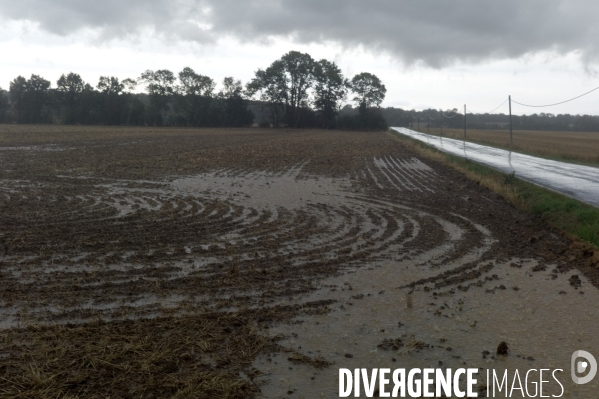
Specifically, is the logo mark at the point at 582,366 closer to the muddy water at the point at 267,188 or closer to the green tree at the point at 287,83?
the muddy water at the point at 267,188

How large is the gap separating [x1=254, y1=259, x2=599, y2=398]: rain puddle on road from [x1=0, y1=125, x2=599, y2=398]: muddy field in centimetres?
2

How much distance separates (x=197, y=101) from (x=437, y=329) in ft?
310

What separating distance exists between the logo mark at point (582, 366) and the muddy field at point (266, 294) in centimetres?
7

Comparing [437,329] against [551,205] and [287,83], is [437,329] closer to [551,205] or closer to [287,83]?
[551,205]

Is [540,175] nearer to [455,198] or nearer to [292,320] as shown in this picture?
[455,198]

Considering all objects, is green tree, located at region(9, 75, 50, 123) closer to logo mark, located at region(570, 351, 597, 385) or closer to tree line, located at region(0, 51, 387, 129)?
tree line, located at region(0, 51, 387, 129)

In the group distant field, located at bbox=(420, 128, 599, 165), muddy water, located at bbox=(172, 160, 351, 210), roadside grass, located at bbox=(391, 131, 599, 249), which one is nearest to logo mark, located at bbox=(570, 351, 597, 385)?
roadside grass, located at bbox=(391, 131, 599, 249)

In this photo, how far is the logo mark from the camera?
4.66 m

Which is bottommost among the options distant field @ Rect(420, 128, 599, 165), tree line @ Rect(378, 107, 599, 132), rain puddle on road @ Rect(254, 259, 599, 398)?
rain puddle on road @ Rect(254, 259, 599, 398)

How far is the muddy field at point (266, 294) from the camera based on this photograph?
15.2 feet

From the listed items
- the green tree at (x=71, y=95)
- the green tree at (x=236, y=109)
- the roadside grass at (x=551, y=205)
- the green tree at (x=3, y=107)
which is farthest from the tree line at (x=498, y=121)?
the roadside grass at (x=551, y=205)

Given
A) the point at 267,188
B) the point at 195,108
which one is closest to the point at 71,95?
the point at 195,108

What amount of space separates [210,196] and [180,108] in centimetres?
8511

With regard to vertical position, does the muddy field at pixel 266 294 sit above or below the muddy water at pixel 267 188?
below
